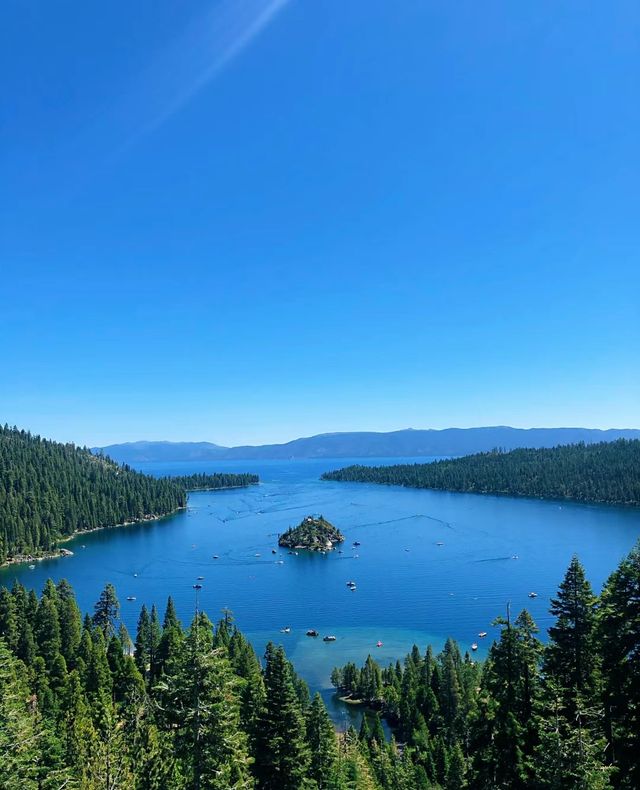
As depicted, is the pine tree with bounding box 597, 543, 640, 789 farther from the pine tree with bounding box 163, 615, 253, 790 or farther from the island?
the island

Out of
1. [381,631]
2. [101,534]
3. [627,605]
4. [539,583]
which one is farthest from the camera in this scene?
[101,534]

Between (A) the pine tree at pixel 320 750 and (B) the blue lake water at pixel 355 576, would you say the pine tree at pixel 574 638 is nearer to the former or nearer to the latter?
(A) the pine tree at pixel 320 750

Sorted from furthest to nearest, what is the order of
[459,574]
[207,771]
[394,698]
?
[459,574], [394,698], [207,771]

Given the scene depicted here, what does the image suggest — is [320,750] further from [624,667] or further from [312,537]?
[312,537]

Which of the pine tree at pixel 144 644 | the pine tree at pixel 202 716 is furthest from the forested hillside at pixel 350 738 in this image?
the pine tree at pixel 144 644

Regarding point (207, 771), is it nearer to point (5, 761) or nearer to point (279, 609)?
point (5, 761)

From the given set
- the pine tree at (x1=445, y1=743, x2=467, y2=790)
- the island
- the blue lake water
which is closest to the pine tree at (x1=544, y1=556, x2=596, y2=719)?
the pine tree at (x1=445, y1=743, x2=467, y2=790)

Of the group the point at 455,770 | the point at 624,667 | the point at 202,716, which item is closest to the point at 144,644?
the point at 455,770

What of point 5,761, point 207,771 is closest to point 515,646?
point 207,771
